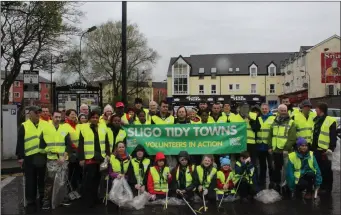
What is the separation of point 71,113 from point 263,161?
163 inches

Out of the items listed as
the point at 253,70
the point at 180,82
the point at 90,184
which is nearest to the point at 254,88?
the point at 253,70

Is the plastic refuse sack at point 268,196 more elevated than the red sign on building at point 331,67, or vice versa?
the red sign on building at point 331,67

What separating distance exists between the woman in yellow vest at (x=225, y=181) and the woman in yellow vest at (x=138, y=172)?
137 cm

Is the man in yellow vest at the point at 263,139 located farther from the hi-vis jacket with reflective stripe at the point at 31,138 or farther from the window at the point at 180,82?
the window at the point at 180,82

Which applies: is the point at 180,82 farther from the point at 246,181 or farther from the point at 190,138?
the point at 246,181

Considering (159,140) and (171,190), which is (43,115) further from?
(171,190)

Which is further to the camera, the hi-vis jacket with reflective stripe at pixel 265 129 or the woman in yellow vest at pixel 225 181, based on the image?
the hi-vis jacket with reflective stripe at pixel 265 129

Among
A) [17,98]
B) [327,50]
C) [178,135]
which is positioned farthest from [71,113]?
[17,98]

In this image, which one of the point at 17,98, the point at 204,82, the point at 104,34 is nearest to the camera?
the point at 104,34

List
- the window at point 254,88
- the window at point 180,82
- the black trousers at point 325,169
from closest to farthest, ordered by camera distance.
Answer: the black trousers at point 325,169, the window at point 254,88, the window at point 180,82

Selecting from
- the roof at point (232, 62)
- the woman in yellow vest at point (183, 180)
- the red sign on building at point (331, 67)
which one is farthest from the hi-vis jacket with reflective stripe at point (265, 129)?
the roof at point (232, 62)

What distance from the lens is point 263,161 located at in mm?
8812

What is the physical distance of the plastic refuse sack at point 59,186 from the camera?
7480 millimetres

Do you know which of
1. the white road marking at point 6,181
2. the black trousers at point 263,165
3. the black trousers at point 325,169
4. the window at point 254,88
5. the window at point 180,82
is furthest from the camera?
the window at point 180,82
